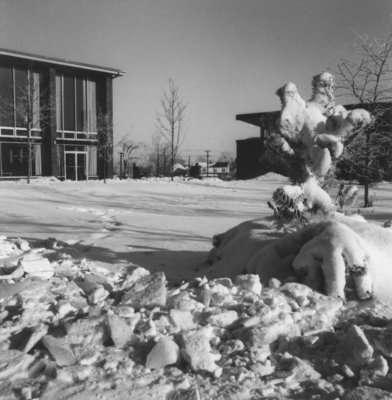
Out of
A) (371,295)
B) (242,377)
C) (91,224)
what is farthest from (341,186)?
(91,224)

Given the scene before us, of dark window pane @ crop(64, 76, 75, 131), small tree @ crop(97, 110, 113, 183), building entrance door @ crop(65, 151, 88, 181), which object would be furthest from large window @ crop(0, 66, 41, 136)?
small tree @ crop(97, 110, 113, 183)

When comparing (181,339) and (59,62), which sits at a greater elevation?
(59,62)

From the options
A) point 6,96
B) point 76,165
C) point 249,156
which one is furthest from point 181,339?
point 249,156

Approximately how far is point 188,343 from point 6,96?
26286mm

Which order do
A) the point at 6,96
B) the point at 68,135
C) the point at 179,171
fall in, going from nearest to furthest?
the point at 6,96 → the point at 68,135 → the point at 179,171

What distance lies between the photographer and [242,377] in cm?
268

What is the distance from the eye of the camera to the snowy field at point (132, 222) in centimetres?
671

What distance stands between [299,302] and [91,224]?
22.1ft

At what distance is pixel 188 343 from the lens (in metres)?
2.86

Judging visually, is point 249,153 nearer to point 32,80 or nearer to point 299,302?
point 32,80

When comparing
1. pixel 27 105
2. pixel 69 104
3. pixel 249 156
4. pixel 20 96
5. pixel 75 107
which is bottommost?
pixel 249 156

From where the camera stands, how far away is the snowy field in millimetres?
6707

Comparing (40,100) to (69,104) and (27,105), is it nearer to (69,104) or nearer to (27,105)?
(69,104)

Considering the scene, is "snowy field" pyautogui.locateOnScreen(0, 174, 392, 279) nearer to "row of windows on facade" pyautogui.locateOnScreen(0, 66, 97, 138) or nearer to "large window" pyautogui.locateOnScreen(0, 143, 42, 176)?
"large window" pyautogui.locateOnScreen(0, 143, 42, 176)
